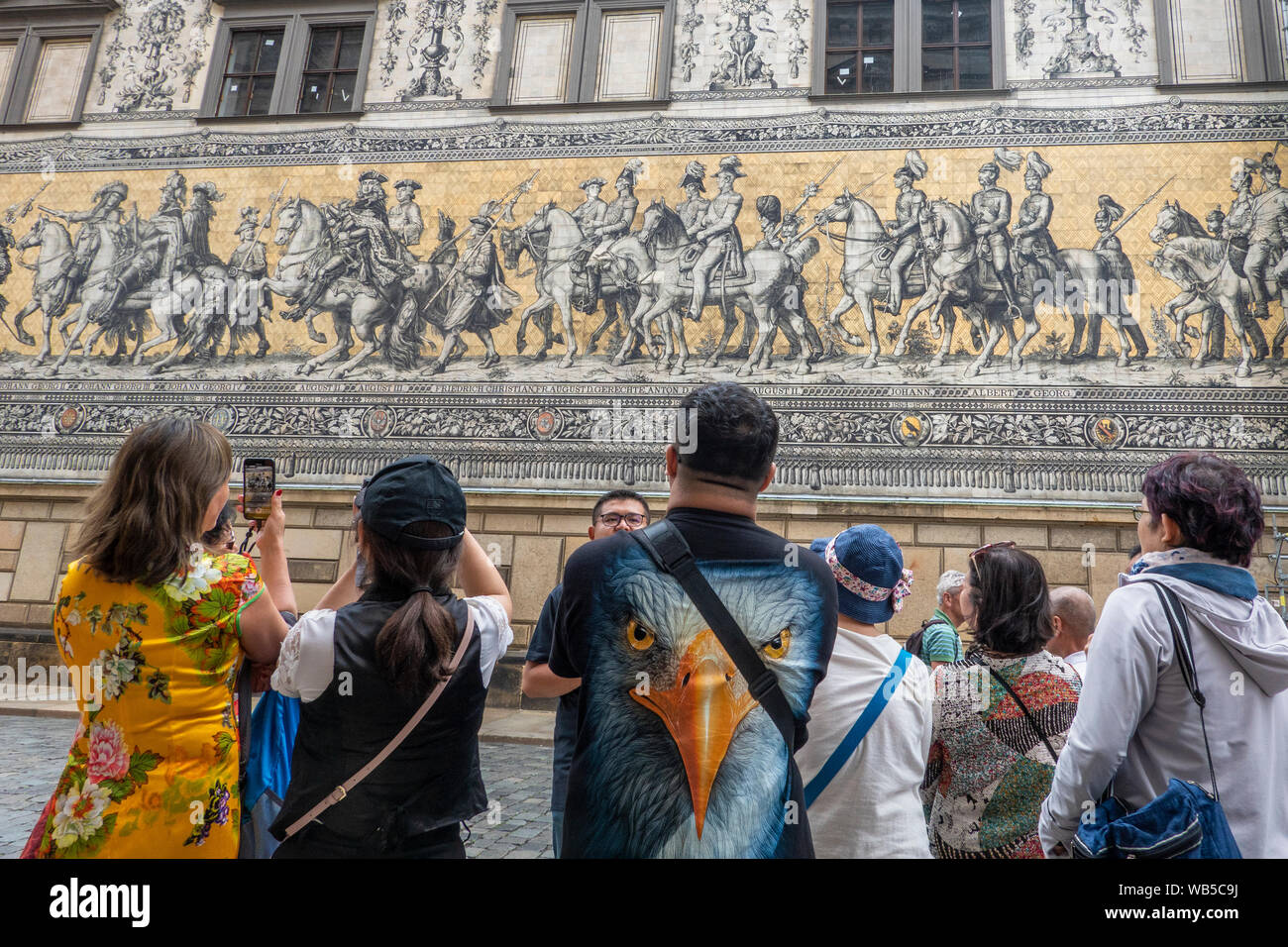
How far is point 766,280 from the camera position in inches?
378

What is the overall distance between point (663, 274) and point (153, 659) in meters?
8.57

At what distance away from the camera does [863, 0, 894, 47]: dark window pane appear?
10266 millimetres

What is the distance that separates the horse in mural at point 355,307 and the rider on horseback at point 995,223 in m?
6.34

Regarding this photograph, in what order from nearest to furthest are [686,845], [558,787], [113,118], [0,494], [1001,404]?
[686,845] → [558,787] → [1001,404] → [0,494] → [113,118]

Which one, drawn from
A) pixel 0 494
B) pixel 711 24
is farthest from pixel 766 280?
pixel 0 494

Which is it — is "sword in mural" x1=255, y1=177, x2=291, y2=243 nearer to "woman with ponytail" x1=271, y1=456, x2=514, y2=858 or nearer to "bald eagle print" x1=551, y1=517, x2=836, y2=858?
"woman with ponytail" x1=271, y1=456, x2=514, y2=858

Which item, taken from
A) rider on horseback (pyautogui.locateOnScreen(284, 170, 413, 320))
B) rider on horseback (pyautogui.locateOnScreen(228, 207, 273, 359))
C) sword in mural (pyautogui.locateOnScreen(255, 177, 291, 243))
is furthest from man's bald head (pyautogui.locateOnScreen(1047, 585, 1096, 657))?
sword in mural (pyautogui.locateOnScreen(255, 177, 291, 243))

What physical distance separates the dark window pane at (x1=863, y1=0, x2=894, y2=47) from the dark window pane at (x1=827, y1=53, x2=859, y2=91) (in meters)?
0.30

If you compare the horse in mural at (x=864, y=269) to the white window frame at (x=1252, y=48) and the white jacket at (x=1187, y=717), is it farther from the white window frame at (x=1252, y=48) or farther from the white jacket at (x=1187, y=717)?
the white jacket at (x=1187, y=717)

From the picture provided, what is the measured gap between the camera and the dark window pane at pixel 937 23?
1009 centimetres

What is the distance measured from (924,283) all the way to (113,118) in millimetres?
10886

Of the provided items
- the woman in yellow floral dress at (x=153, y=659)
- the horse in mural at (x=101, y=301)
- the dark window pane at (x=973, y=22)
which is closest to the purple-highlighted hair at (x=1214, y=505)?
the woman in yellow floral dress at (x=153, y=659)

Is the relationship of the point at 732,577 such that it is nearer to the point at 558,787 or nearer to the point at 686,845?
the point at 686,845

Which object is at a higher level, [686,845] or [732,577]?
[732,577]
